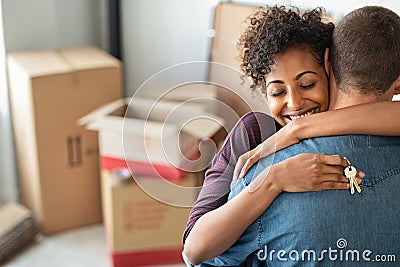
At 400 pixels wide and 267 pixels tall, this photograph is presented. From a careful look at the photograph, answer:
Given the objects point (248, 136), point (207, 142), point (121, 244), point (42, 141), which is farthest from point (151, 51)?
point (248, 136)

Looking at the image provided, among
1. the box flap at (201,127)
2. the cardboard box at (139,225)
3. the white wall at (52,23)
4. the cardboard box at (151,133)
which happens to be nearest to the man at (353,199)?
the cardboard box at (151,133)

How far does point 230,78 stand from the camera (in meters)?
1.43

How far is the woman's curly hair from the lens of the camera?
A: 1.18 meters

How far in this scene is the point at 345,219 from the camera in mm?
947

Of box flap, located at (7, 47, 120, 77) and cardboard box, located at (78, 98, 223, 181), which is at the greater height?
box flap, located at (7, 47, 120, 77)

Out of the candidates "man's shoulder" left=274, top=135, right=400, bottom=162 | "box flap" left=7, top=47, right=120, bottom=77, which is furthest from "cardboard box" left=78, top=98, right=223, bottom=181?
"man's shoulder" left=274, top=135, right=400, bottom=162

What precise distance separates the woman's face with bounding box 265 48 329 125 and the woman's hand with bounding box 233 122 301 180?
0.12 metres

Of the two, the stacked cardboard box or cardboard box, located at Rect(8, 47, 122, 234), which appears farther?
cardboard box, located at Rect(8, 47, 122, 234)

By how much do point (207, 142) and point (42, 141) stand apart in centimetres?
128

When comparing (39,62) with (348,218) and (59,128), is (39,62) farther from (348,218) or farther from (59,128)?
(348,218)

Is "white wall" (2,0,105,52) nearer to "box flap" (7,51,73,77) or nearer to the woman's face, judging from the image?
"box flap" (7,51,73,77)

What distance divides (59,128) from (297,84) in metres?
1.85

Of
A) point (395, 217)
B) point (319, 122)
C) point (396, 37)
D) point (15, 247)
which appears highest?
point (396, 37)

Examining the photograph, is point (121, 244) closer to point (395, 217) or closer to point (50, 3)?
point (50, 3)
